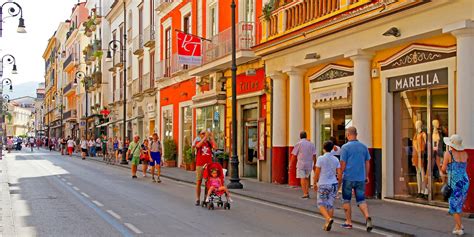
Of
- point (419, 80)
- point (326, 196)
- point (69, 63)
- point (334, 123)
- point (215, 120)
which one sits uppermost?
point (69, 63)

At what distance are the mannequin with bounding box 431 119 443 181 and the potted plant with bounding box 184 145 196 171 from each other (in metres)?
15.8

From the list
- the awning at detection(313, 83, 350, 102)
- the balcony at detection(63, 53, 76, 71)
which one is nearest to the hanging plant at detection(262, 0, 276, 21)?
the awning at detection(313, 83, 350, 102)

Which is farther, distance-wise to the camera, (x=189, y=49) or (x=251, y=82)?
(x=189, y=49)

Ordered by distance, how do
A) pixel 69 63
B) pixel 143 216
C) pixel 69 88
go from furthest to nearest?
pixel 69 88
pixel 69 63
pixel 143 216

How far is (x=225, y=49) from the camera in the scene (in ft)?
79.9

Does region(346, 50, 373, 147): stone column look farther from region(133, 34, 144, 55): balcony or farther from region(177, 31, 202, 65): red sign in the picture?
region(133, 34, 144, 55): balcony

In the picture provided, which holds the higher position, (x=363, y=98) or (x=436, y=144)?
(x=363, y=98)

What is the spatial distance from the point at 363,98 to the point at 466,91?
3.91 metres

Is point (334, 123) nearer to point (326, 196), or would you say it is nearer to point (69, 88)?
point (326, 196)

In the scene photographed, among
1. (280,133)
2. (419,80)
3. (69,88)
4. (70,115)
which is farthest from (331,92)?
(69,88)

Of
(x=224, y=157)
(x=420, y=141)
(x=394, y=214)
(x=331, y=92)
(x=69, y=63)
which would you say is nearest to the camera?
(x=394, y=214)

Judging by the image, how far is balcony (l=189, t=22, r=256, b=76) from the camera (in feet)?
74.6

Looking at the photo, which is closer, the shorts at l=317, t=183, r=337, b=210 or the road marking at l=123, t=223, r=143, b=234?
the road marking at l=123, t=223, r=143, b=234

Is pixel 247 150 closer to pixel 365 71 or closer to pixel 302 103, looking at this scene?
pixel 302 103
